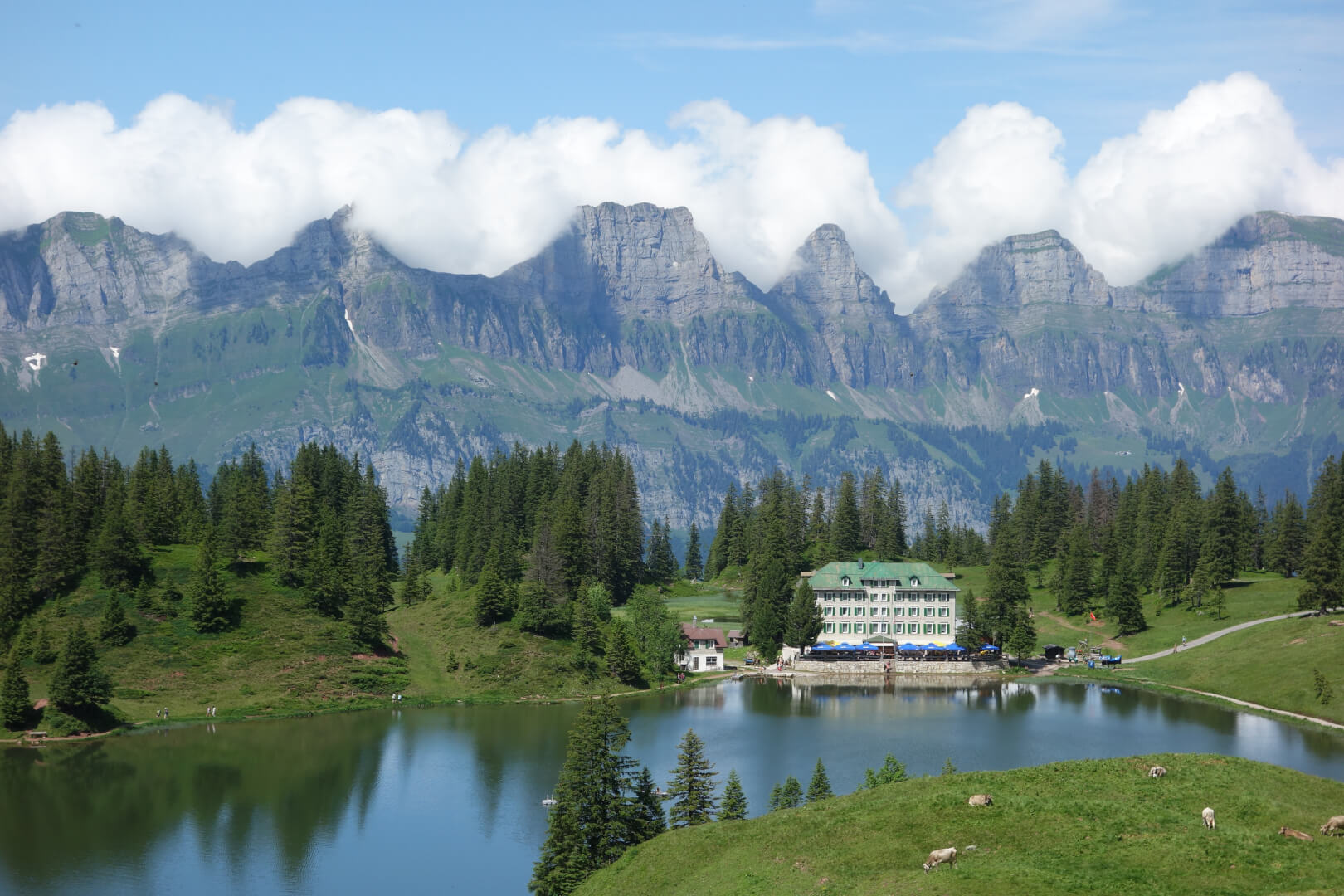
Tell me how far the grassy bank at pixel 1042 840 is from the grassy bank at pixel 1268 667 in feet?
224

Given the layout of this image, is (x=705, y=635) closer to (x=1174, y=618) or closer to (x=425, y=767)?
(x=425, y=767)

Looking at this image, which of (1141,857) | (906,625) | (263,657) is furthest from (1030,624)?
(1141,857)

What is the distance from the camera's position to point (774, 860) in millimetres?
54094

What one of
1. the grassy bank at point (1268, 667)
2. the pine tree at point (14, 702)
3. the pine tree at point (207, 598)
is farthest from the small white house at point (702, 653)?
the pine tree at point (14, 702)

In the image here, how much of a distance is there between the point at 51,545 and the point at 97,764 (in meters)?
40.5

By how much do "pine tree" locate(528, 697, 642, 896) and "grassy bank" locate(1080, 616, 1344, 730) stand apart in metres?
74.4

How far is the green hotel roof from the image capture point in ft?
542

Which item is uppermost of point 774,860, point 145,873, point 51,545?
point 51,545

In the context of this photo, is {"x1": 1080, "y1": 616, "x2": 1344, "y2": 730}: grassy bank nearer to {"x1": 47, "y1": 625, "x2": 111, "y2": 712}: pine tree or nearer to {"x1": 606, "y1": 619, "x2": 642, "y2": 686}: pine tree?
{"x1": 606, "y1": 619, "x2": 642, "y2": 686}: pine tree

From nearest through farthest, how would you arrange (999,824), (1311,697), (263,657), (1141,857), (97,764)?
(1141,857) → (999,824) → (97,764) → (1311,697) → (263,657)

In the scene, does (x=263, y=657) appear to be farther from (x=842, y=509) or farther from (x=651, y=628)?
(x=842, y=509)

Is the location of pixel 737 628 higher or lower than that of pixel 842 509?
lower

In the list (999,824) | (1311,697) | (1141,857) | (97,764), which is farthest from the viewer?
(1311,697)

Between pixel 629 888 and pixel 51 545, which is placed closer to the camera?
pixel 629 888
